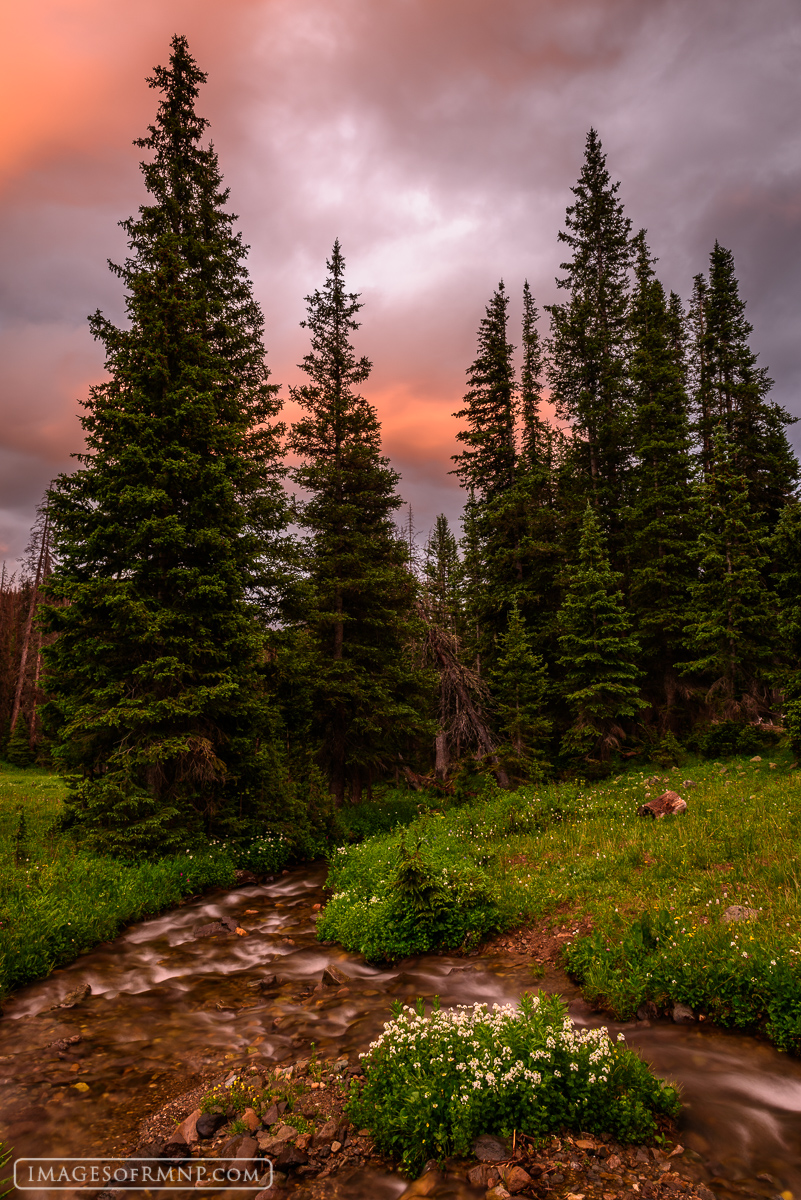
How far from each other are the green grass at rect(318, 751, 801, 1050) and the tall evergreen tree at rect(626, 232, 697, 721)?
8350 mm

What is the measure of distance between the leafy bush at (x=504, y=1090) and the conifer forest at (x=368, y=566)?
8.79 m

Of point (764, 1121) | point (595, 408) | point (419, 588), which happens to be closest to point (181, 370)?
point (419, 588)

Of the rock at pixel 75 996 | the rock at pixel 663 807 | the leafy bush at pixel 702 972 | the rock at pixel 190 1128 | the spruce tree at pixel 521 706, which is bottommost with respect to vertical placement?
the rock at pixel 75 996

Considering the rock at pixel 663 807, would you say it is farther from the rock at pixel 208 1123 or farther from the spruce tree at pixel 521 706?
the rock at pixel 208 1123

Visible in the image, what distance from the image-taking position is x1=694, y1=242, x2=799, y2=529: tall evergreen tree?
87.7ft

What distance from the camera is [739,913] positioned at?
284 inches

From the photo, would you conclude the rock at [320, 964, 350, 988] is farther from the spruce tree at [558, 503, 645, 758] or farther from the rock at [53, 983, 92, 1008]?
the spruce tree at [558, 503, 645, 758]

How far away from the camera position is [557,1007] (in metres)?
5.20

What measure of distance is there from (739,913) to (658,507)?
758 inches

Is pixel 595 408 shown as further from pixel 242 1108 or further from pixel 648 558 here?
pixel 242 1108

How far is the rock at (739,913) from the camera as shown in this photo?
7.07 metres

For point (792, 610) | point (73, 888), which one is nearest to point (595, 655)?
point (792, 610)

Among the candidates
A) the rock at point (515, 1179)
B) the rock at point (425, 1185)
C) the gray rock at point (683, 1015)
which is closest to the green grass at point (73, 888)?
the rock at point (425, 1185)

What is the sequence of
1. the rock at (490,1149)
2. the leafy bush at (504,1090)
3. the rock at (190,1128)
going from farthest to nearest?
the rock at (190,1128) < the leafy bush at (504,1090) < the rock at (490,1149)
